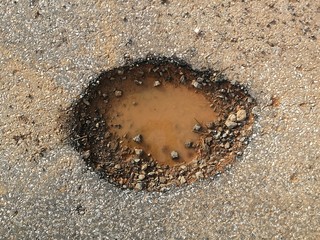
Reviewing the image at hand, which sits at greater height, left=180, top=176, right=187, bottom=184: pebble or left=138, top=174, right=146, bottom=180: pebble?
left=180, top=176, right=187, bottom=184: pebble

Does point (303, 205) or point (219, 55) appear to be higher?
point (219, 55)

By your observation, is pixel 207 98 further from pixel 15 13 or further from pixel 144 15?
pixel 15 13

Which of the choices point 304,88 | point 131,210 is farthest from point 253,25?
point 131,210

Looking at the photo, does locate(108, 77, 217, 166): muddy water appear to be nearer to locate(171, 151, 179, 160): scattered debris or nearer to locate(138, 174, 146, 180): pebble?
locate(171, 151, 179, 160): scattered debris

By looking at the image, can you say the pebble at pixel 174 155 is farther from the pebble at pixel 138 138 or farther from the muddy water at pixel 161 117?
the pebble at pixel 138 138

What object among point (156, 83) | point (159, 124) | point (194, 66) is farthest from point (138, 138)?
point (194, 66)

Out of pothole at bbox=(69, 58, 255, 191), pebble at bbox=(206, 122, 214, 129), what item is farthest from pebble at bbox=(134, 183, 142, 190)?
pebble at bbox=(206, 122, 214, 129)

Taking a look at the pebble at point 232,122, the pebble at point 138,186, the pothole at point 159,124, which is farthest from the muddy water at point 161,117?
the pebble at point 138,186

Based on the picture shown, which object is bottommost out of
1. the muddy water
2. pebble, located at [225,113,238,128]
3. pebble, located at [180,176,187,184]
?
pebble, located at [180,176,187,184]

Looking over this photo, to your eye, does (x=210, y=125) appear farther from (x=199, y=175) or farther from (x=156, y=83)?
(x=156, y=83)
